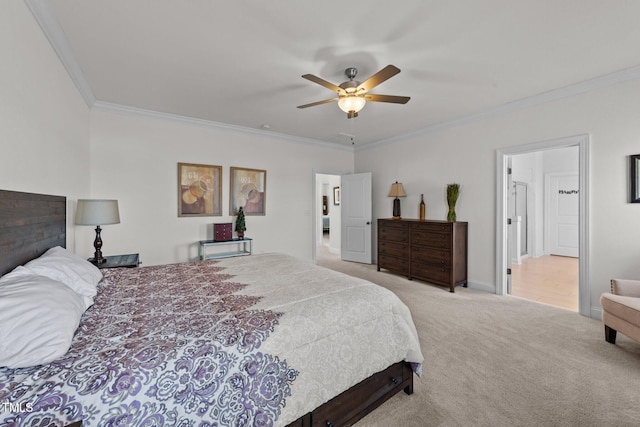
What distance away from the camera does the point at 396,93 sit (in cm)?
324

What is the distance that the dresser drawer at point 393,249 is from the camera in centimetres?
456

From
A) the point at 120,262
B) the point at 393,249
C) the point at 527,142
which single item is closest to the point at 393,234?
the point at 393,249

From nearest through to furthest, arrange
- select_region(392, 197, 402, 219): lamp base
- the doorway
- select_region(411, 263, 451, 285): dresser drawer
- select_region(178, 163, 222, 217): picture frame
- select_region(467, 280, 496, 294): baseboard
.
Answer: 1. select_region(467, 280, 496, 294): baseboard
2. select_region(411, 263, 451, 285): dresser drawer
3. select_region(178, 163, 222, 217): picture frame
4. select_region(392, 197, 402, 219): lamp base
5. the doorway

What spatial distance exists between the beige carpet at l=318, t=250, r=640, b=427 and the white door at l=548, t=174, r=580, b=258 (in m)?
4.33

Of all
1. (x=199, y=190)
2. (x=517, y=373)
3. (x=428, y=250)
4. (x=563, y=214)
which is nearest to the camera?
(x=517, y=373)

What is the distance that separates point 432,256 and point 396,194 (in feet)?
4.60

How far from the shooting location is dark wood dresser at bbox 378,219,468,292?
389cm

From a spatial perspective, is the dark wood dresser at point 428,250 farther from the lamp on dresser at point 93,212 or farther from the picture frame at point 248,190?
the lamp on dresser at point 93,212

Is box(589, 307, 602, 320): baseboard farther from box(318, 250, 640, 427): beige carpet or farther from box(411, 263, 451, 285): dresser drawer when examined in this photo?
box(411, 263, 451, 285): dresser drawer

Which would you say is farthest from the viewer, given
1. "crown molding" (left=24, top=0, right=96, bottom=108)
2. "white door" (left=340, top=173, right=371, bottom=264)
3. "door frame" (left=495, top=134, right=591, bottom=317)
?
"white door" (left=340, top=173, right=371, bottom=264)

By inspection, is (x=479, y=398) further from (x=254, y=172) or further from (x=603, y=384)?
(x=254, y=172)

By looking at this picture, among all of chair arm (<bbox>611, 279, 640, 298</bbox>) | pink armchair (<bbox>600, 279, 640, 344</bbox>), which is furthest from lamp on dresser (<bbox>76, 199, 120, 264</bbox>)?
chair arm (<bbox>611, 279, 640, 298</bbox>)

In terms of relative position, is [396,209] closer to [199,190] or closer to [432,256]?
[432,256]

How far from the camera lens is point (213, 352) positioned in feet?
3.65
